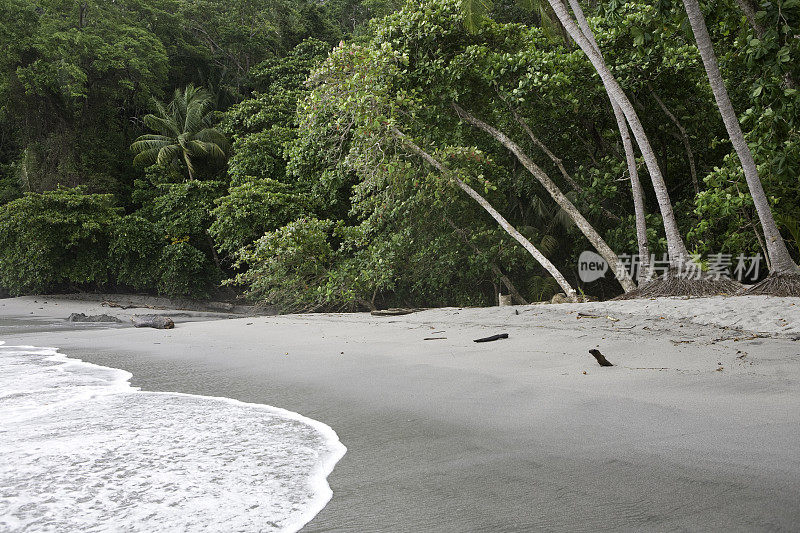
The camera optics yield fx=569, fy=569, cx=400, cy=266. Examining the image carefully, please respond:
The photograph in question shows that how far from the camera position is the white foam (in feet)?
6.40

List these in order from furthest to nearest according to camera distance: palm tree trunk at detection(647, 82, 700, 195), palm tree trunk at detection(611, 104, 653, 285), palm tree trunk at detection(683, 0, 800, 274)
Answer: palm tree trunk at detection(647, 82, 700, 195) < palm tree trunk at detection(611, 104, 653, 285) < palm tree trunk at detection(683, 0, 800, 274)

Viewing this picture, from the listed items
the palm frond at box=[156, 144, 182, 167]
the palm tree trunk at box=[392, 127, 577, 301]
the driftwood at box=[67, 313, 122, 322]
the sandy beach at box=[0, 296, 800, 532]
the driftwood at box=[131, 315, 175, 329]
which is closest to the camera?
the sandy beach at box=[0, 296, 800, 532]

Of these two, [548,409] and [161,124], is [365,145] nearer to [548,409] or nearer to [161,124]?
[548,409]

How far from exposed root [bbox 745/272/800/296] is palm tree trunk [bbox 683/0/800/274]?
60 mm

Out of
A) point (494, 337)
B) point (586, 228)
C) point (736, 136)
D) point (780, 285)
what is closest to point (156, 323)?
point (494, 337)

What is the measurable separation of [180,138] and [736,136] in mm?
16688

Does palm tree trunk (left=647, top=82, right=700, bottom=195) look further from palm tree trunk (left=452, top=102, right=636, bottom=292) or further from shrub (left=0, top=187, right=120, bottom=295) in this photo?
shrub (left=0, top=187, right=120, bottom=295)

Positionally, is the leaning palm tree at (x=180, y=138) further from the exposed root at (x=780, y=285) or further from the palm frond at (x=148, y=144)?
the exposed root at (x=780, y=285)

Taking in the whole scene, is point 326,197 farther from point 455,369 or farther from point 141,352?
point 455,369

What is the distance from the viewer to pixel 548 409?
313 centimetres

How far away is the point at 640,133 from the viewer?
7.80 m

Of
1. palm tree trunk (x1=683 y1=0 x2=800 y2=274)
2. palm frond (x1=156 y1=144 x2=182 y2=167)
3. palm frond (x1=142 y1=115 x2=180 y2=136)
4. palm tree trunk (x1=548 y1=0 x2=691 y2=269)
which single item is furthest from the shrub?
palm tree trunk (x1=683 y1=0 x2=800 y2=274)

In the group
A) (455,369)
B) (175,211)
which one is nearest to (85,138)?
(175,211)

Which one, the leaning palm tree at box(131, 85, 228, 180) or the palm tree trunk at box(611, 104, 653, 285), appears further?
the leaning palm tree at box(131, 85, 228, 180)
